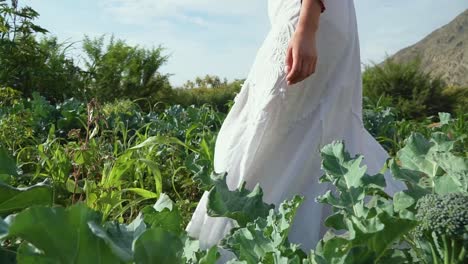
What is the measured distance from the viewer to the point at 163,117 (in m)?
5.44

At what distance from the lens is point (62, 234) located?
73cm

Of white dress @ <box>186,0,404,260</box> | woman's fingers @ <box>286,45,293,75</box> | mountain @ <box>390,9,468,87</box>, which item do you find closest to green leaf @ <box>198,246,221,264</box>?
white dress @ <box>186,0,404,260</box>

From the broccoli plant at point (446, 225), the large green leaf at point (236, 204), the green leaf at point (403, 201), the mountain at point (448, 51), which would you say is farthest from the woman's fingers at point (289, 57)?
the mountain at point (448, 51)

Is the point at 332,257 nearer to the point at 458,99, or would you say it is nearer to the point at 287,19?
the point at 287,19

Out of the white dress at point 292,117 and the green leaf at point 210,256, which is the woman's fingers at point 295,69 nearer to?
the white dress at point 292,117

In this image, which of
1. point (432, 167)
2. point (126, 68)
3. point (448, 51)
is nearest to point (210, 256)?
point (432, 167)

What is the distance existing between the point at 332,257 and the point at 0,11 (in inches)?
256

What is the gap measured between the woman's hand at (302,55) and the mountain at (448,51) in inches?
1945

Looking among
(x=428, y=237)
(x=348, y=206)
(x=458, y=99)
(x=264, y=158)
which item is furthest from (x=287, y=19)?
(x=458, y=99)

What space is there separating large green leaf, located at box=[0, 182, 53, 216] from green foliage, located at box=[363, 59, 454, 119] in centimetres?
1629

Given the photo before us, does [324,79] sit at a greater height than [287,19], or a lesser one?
lesser

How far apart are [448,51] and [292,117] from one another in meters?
63.5

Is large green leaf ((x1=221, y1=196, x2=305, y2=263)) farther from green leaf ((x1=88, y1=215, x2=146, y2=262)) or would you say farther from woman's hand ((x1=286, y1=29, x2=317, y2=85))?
woman's hand ((x1=286, y1=29, x2=317, y2=85))

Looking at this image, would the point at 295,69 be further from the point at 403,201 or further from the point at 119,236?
the point at 119,236
